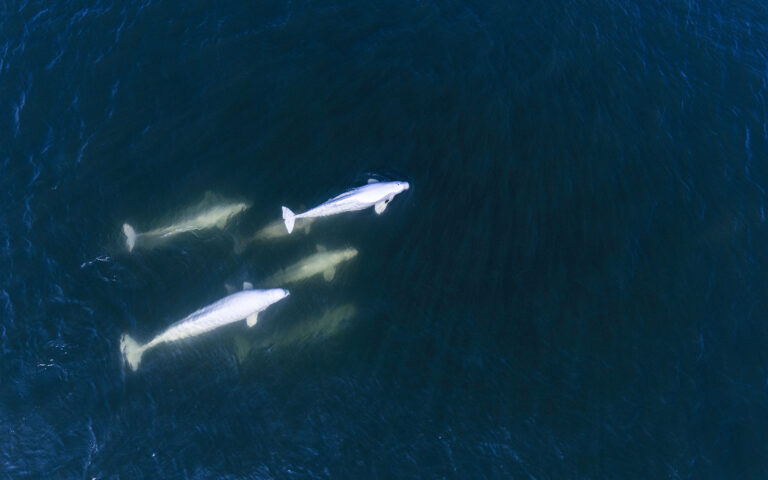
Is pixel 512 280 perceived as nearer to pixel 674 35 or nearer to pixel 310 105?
pixel 310 105

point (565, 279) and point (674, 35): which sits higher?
point (674, 35)

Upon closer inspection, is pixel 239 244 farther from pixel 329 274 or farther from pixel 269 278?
pixel 329 274

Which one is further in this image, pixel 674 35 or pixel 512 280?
pixel 674 35

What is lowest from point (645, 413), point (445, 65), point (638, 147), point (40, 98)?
point (645, 413)

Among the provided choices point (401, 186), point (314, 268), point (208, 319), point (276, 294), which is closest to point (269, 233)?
point (314, 268)

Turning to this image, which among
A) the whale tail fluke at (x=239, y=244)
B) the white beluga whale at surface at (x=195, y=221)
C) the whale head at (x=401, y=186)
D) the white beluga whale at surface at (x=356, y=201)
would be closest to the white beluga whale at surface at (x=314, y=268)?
the white beluga whale at surface at (x=356, y=201)

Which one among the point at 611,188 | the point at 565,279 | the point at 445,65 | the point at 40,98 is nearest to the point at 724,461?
the point at 565,279

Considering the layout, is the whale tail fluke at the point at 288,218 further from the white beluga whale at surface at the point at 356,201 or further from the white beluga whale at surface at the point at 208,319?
the white beluga whale at surface at the point at 208,319
